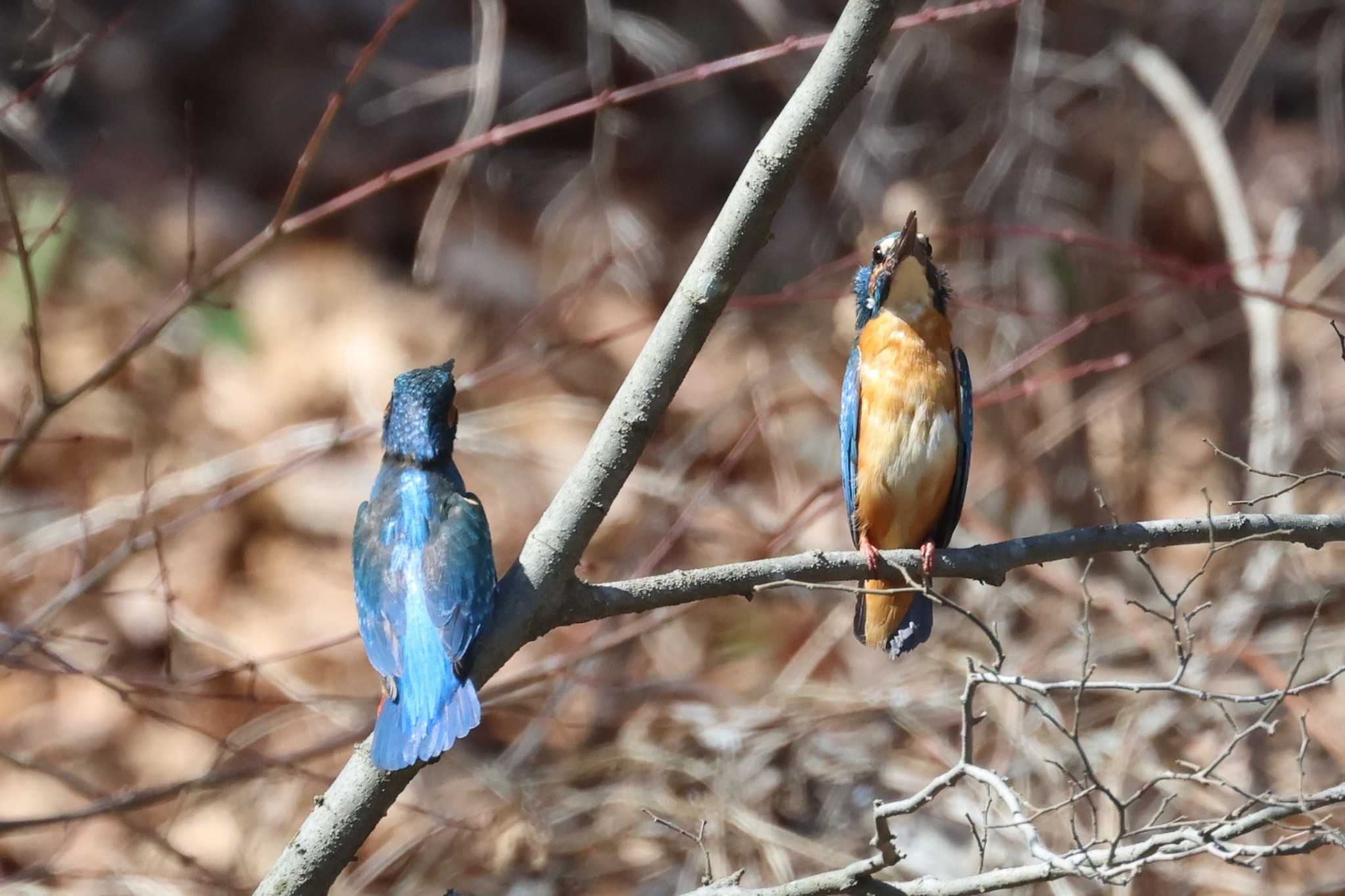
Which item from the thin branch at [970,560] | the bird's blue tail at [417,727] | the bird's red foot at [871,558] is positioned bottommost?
the bird's blue tail at [417,727]

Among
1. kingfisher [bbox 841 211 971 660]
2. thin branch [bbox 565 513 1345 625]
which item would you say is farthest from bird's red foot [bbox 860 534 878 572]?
kingfisher [bbox 841 211 971 660]

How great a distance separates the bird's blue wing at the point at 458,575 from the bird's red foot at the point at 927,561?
0.86m

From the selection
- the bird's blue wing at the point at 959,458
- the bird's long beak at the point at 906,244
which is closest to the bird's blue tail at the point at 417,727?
the bird's blue wing at the point at 959,458

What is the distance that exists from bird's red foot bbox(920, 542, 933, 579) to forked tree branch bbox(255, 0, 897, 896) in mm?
673

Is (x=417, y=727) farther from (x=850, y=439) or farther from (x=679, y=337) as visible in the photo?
(x=850, y=439)

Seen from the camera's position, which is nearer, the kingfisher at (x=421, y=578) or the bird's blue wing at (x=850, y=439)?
the kingfisher at (x=421, y=578)

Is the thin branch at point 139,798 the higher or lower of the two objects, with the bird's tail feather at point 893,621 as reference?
lower

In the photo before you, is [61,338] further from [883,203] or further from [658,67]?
[883,203]

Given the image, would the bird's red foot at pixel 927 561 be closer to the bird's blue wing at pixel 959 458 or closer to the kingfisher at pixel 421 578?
the bird's blue wing at pixel 959 458

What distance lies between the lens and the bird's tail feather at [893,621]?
322 cm

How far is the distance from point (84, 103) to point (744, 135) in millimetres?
2981

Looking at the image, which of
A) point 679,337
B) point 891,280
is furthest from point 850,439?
point 679,337

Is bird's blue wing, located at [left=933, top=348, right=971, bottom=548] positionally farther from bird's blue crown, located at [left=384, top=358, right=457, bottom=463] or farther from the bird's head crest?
bird's blue crown, located at [left=384, top=358, right=457, bottom=463]

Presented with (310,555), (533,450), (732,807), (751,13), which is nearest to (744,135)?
(751,13)
